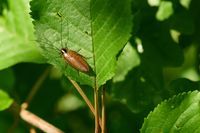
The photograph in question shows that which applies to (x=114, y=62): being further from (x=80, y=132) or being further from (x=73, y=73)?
(x=80, y=132)

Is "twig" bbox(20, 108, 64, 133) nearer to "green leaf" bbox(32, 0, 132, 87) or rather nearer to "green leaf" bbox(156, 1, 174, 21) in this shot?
"green leaf" bbox(32, 0, 132, 87)

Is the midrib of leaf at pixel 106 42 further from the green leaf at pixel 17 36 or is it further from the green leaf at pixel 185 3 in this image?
the green leaf at pixel 185 3

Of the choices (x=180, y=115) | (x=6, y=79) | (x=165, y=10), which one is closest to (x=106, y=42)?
(x=180, y=115)

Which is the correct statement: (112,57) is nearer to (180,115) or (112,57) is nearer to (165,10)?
(180,115)

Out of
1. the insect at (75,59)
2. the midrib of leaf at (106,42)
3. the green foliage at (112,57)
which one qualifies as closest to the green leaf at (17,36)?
the green foliage at (112,57)

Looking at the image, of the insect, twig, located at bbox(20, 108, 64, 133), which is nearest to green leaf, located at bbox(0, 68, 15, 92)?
twig, located at bbox(20, 108, 64, 133)

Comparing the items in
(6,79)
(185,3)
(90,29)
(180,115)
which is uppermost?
(90,29)

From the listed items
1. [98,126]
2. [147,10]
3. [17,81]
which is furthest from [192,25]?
[17,81]
